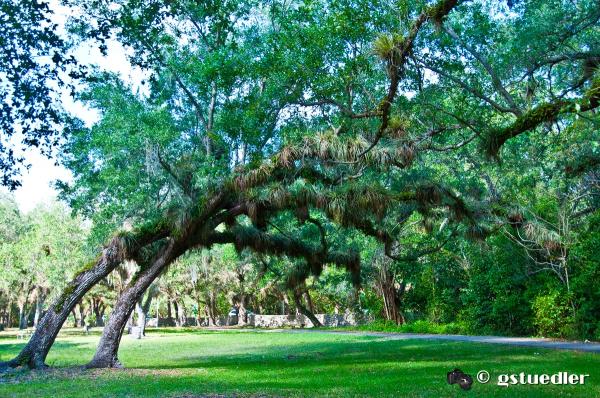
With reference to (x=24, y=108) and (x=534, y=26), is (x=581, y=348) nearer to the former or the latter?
(x=534, y=26)

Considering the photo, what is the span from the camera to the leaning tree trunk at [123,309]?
9.94m

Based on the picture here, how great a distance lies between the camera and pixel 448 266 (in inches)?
816

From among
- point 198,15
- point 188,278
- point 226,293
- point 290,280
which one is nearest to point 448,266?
point 290,280

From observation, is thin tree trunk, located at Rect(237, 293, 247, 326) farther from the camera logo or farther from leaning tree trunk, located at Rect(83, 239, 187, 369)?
the camera logo

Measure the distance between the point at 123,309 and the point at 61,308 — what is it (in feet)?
3.84

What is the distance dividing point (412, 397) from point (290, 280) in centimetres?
577

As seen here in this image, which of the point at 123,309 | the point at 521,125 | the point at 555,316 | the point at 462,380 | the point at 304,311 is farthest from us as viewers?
the point at 304,311

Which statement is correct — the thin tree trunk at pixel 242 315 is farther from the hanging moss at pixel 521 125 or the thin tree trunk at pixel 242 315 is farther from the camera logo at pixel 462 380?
the hanging moss at pixel 521 125

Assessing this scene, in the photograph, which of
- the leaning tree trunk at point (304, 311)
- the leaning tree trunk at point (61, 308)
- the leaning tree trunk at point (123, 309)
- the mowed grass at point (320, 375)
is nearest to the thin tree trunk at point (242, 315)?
the leaning tree trunk at point (304, 311)

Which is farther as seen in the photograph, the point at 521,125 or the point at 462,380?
the point at 462,380

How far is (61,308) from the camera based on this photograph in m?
9.95

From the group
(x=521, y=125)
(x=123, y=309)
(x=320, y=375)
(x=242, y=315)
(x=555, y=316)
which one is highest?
(x=521, y=125)

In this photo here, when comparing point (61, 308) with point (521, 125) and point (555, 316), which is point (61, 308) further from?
point (555, 316)

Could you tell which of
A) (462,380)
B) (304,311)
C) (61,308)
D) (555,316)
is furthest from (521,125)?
(304,311)
